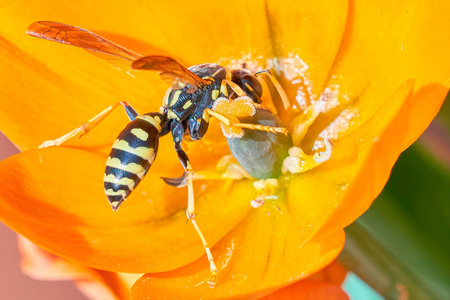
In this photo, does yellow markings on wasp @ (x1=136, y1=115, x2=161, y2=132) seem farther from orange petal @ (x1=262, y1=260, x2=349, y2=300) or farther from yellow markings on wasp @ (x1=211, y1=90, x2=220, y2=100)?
orange petal @ (x1=262, y1=260, x2=349, y2=300)

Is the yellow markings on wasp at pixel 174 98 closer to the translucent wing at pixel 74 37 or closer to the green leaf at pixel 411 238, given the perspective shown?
the translucent wing at pixel 74 37

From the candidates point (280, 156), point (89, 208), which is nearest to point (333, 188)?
point (280, 156)

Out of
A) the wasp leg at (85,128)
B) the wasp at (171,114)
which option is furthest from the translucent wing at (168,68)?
the wasp leg at (85,128)

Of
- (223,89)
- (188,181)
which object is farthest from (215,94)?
(188,181)

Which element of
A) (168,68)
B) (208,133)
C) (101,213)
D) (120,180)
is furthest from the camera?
(208,133)

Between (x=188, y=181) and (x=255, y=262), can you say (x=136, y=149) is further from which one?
(x=255, y=262)

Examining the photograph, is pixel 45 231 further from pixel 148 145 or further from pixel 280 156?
pixel 280 156

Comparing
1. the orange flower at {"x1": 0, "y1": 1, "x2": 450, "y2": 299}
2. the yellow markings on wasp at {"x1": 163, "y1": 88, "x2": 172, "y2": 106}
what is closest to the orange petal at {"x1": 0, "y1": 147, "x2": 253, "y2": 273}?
the orange flower at {"x1": 0, "y1": 1, "x2": 450, "y2": 299}
